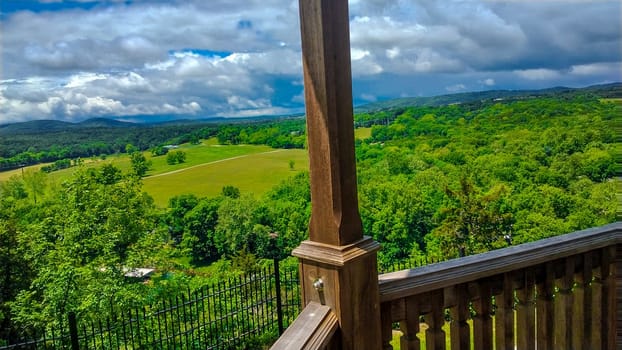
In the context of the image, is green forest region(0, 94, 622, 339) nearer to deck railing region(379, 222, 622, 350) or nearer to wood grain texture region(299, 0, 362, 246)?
deck railing region(379, 222, 622, 350)

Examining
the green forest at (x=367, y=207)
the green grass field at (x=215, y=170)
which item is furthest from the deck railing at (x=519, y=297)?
the green grass field at (x=215, y=170)

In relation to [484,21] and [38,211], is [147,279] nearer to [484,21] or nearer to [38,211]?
[38,211]

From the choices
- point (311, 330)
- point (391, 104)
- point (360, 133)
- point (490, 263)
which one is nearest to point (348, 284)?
point (311, 330)

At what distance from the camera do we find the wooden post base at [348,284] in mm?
1061

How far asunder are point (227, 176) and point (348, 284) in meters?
21.6

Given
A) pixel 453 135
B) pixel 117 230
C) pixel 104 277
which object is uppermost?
pixel 453 135

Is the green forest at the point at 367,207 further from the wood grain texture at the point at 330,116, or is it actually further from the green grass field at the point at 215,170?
the wood grain texture at the point at 330,116

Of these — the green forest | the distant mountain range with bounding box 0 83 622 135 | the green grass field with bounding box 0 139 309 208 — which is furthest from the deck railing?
the green grass field with bounding box 0 139 309 208

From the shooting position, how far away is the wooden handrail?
2.84ft

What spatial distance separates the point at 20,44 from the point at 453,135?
15.6 metres

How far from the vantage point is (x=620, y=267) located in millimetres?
1617

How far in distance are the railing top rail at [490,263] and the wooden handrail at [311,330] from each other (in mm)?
200

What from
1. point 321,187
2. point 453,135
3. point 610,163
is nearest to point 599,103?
point 610,163

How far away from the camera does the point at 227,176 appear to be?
2225 centimetres
